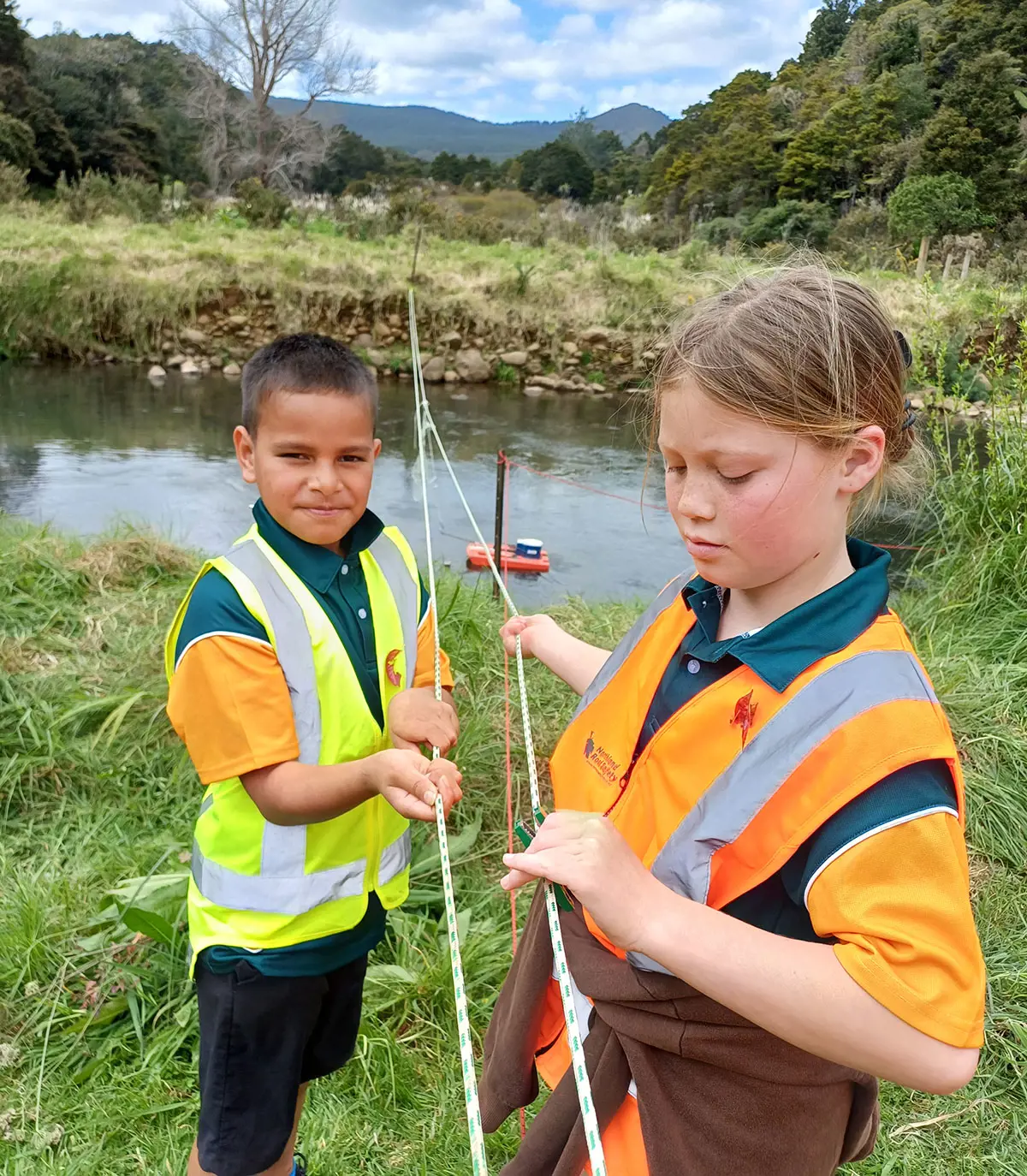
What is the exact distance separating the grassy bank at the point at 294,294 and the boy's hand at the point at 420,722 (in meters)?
10.0

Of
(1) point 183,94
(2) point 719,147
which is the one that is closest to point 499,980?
(2) point 719,147

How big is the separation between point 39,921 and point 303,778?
148 centimetres

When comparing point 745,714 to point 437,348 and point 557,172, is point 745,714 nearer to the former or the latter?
point 437,348

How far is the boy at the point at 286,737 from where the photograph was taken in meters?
1.30

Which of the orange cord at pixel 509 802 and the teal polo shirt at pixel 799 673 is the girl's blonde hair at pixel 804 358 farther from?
the orange cord at pixel 509 802

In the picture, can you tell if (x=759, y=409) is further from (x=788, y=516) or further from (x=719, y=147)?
(x=719, y=147)

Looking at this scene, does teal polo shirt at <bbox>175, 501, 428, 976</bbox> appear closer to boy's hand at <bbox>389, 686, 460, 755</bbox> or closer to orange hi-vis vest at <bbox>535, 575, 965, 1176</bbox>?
boy's hand at <bbox>389, 686, 460, 755</bbox>

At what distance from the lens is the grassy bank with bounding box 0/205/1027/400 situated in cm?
1141

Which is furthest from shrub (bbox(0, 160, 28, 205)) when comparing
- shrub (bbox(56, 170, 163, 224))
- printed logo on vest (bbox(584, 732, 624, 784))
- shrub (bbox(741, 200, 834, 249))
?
printed logo on vest (bbox(584, 732, 624, 784))

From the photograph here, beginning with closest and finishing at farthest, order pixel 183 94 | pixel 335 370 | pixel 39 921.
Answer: pixel 335 370 → pixel 39 921 → pixel 183 94

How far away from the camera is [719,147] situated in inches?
1187

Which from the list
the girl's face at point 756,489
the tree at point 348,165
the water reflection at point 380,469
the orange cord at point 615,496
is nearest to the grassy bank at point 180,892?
the orange cord at point 615,496

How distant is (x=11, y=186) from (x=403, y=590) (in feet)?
69.2

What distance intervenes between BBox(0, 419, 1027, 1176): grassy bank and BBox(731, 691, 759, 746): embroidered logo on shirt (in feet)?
4.73
